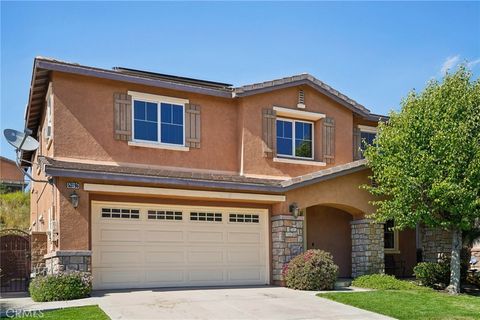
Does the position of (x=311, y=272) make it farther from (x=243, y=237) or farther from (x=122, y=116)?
(x=122, y=116)

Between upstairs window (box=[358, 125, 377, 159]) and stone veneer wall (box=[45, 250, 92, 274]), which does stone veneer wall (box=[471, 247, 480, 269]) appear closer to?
upstairs window (box=[358, 125, 377, 159])

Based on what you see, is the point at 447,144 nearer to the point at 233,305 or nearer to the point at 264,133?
the point at 264,133

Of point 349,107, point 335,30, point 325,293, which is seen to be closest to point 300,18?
point 335,30

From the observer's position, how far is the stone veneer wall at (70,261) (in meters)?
12.8

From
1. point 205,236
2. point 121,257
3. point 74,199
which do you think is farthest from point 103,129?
point 205,236

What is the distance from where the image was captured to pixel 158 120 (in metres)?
15.9

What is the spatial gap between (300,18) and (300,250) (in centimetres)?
720

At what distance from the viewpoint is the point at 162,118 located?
629 inches

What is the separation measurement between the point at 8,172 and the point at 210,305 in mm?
28162

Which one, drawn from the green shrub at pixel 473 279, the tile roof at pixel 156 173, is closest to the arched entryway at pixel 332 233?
the tile roof at pixel 156 173

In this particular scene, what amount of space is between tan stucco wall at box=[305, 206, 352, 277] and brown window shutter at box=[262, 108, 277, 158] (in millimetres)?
3086

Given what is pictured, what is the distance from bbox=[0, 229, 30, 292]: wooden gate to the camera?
1518 cm

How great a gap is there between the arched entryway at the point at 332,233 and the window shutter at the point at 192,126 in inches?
210

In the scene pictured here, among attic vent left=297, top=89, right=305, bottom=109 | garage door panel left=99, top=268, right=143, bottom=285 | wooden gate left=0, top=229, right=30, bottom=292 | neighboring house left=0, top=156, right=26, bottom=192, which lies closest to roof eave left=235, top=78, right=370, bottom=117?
attic vent left=297, top=89, right=305, bottom=109
